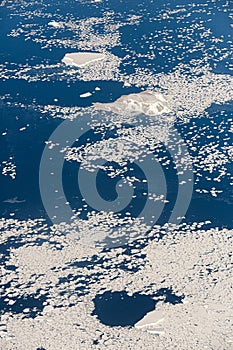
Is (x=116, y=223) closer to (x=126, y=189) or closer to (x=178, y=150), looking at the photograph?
(x=126, y=189)

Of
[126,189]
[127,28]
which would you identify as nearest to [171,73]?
[127,28]

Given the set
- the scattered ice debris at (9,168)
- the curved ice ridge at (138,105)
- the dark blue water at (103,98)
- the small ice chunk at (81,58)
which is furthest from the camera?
the small ice chunk at (81,58)

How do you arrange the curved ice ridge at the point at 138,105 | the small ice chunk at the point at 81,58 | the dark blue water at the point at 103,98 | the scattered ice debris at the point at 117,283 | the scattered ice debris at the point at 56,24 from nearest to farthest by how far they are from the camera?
the scattered ice debris at the point at 117,283 → the dark blue water at the point at 103,98 → the curved ice ridge at the point at 138,105 → the small ice chunk at the point at 81,58 → the scattered ice debris at the point at 56,24

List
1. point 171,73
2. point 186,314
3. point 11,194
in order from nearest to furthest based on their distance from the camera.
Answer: point 186,314, point 11,194, point 171,73

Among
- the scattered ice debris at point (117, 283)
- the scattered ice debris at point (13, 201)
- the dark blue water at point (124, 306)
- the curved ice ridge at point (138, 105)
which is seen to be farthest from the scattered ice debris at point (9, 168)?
the dark blue water at point (124, 306)

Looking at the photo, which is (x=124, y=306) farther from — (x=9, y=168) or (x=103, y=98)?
(x=103, y=98)

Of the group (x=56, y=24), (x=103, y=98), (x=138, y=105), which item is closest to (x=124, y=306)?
(x=138, y=105)

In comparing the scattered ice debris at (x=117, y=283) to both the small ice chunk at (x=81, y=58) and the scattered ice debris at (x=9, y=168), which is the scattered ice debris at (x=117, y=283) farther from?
the small ice chunk at (x=81, y=58)
